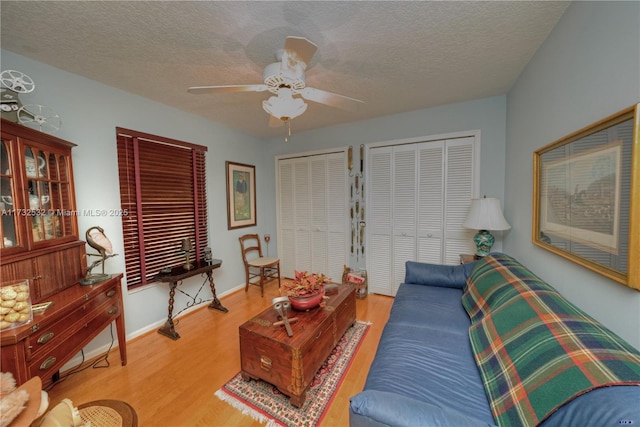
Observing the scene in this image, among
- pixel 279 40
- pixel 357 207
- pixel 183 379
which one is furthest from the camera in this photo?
pixel 357 207

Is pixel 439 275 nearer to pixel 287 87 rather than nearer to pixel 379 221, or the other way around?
pixel 379 221

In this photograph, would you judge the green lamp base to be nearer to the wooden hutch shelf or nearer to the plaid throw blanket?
the plaid throw blanket

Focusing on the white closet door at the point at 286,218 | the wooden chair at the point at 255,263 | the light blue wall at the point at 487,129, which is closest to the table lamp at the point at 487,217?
the light blue wall at the point at 487,129

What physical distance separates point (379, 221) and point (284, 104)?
2197mm

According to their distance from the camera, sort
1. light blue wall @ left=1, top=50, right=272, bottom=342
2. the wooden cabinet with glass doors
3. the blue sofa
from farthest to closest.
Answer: light blue wall @ left=1, top=50, right=272, bottom=342 → the wooden cabinet with glass doors → the blue sofa

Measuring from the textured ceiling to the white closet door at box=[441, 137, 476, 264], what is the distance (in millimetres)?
683

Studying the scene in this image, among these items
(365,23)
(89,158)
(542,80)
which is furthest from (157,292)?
(542,80)

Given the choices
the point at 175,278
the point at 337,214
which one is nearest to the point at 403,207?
the point at 337,214

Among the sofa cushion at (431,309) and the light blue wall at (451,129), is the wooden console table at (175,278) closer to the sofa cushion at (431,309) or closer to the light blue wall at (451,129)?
the light blue wall at (451,129)

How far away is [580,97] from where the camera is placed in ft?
4.17

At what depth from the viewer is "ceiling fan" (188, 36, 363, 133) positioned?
134 cm

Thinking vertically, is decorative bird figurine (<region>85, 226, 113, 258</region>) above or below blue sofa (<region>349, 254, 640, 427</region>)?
above

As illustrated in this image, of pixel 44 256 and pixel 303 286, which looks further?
pixel 303 286

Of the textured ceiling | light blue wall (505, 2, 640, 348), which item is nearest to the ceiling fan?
the textured ceiling
